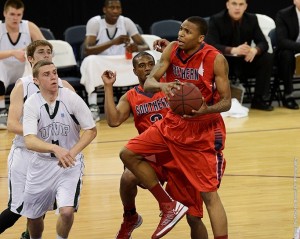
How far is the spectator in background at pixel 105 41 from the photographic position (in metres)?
11.4

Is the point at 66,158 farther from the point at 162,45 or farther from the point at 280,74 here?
the point at 280,74

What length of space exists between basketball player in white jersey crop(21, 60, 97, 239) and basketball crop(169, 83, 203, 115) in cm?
66

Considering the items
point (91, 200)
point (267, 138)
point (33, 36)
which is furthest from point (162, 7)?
point (91, 200)

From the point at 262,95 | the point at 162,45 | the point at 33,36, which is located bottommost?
the point at 262,95

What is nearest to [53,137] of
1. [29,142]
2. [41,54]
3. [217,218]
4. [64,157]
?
[29,142]

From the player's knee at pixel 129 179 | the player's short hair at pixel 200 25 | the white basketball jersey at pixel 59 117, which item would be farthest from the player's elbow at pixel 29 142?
the player's short hair at pixel 200 25

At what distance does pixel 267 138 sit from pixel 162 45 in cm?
362

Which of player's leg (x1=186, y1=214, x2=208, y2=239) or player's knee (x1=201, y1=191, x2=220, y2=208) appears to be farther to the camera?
player's leg (x1=186, y1=214, x2=208, y2=239)

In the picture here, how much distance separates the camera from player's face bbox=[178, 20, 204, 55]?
5.98 metres

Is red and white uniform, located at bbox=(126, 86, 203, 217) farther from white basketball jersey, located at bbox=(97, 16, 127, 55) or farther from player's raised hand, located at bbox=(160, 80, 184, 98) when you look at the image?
white basketball jersey, located at bbox=(97, 16, 127, 55)

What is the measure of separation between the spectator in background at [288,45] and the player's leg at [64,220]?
6.56 meters

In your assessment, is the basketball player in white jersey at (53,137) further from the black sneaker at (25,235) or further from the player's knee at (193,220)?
the player's knee at (193,220)

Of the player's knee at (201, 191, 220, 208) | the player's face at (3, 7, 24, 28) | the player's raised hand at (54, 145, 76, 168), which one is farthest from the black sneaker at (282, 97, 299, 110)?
the player's raised hand at (54, 145, 76, 168)

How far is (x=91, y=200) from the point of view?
25.4 ft
